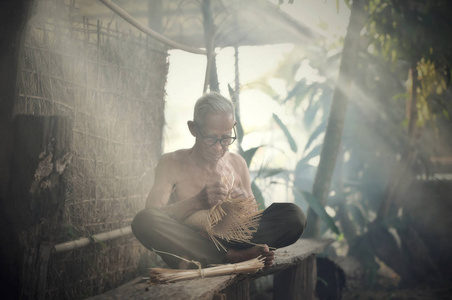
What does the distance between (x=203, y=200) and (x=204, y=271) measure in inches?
14.7

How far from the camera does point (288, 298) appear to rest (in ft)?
10.3

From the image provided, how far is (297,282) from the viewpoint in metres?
3.17

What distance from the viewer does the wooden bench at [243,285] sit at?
68.1 inches

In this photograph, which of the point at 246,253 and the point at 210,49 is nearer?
the point at 246,253

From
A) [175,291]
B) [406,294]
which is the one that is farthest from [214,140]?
[406,294]

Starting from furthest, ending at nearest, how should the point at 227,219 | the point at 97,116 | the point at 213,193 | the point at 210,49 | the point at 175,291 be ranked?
the point at 210,49 < the point at 97,116 < the point at 227,219 < the point at 213,193 < the point at 175,291

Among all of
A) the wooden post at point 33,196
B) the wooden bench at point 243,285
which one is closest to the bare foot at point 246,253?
the wooden bench at point 243,285

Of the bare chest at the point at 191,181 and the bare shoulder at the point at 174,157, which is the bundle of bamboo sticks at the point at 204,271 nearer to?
the bare chest at the point at 191,181

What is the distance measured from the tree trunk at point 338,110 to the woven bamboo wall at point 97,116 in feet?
5.78

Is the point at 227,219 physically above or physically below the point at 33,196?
below

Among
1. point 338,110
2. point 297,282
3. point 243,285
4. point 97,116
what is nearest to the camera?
point 243,285

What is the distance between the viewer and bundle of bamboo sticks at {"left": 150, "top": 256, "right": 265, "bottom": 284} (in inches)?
71.9

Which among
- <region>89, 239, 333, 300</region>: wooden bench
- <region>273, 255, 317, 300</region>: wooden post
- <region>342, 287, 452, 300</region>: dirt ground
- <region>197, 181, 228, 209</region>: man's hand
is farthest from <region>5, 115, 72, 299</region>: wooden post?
<region>342, 287, 452, 300</region>: dirt ground

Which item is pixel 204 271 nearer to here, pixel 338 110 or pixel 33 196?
pixel 33 196
